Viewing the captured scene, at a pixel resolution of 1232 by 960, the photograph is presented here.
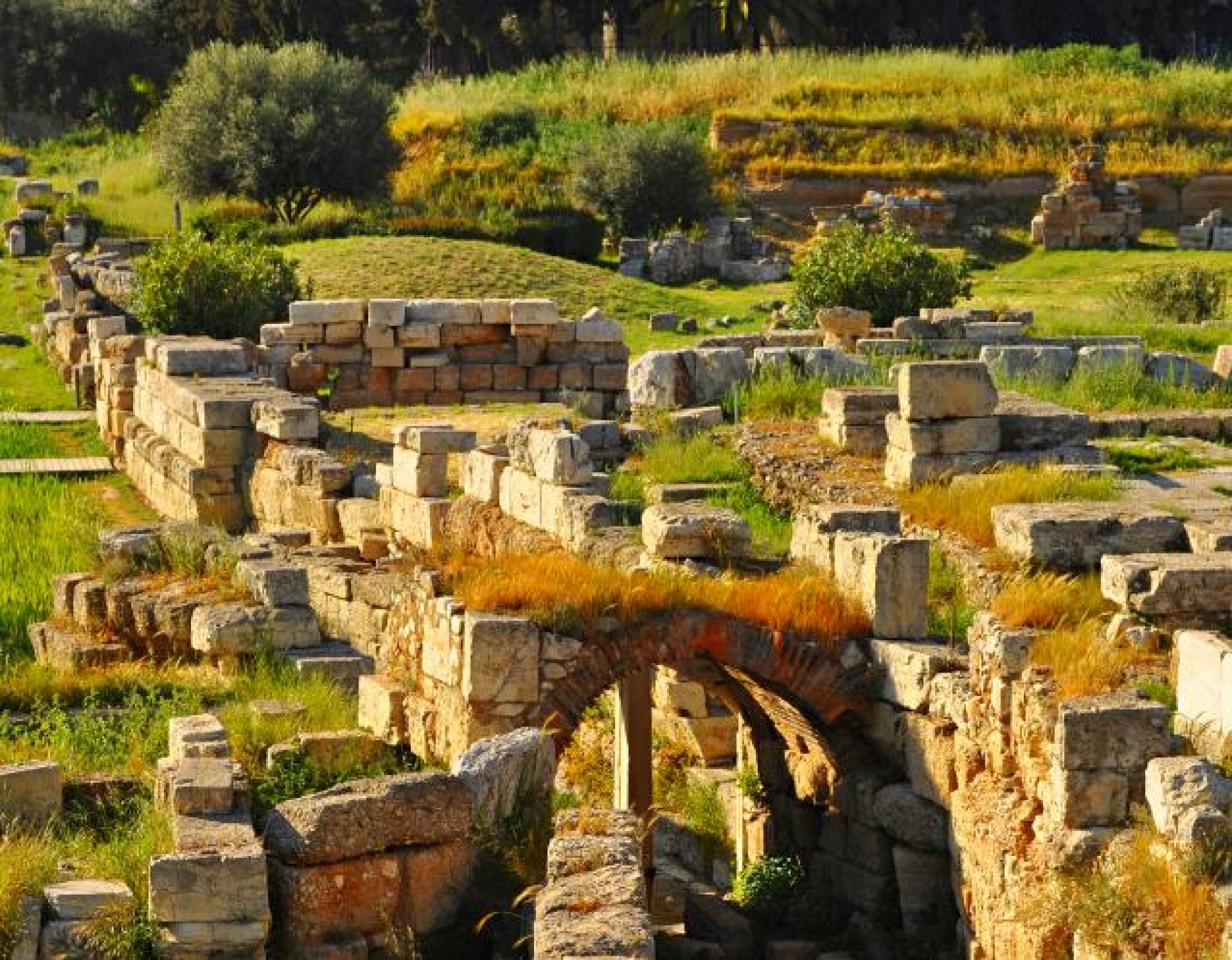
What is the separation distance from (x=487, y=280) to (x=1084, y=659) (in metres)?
22.4

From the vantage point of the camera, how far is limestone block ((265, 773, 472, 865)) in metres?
12.2

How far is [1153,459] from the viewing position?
20375 millimetres

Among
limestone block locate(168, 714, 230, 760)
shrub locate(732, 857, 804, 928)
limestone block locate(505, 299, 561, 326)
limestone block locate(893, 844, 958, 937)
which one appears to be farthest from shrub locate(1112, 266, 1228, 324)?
limestone block locate(168, 714, 230, 760)

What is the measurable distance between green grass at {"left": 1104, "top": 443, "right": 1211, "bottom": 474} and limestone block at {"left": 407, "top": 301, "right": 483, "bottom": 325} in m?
10.6

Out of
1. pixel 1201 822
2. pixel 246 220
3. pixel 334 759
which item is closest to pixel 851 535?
pixel 334 759

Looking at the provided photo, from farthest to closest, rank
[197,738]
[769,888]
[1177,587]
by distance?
1. [769,888]
2. [1177,587]
3. [197,738]

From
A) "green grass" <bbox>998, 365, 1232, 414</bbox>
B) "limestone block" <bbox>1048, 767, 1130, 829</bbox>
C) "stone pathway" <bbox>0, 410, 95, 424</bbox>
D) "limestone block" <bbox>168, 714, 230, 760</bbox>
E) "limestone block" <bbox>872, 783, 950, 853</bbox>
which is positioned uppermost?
"limestone block" <bbox>168, 714, 230, 760</bbox>

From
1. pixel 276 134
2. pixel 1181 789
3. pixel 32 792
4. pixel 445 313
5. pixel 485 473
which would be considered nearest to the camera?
pixel 1181 789

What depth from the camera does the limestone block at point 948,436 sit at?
1944 centimetres

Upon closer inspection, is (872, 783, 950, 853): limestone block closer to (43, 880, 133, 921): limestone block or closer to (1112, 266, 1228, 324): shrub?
(43, 880, 133, 921): limestone block

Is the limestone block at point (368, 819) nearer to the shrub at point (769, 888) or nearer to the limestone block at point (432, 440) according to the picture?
the shrub at point (769, 888)

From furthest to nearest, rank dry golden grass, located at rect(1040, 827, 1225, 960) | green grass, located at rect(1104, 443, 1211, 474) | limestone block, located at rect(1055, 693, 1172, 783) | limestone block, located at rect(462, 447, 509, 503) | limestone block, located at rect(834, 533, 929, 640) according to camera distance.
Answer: green grass, located at rect(1104, 443, 1211, 474) < limestone block, located at rect(462, 447, 509, 503) < limestone block, located at rect(834, 533, 929, 640) < limestone block, located at rect(1055, 693, 1172, 783) < dry golden grass, located at rect(1040, 827, 1225, 960)

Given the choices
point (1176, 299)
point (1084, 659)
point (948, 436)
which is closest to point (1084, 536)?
point (1084, 659)

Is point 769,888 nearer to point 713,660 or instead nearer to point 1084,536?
point 713,660
